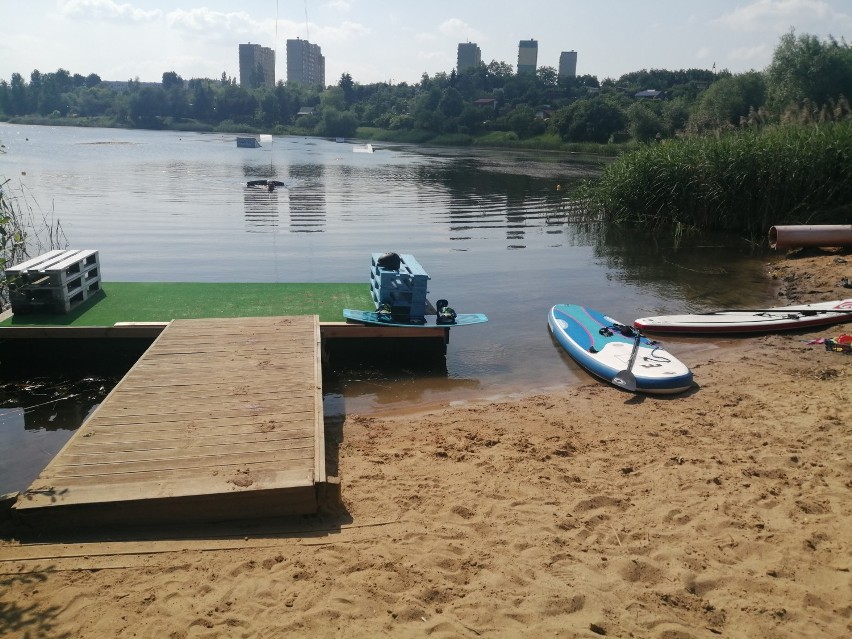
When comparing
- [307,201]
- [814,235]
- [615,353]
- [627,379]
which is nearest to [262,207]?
[307,201]

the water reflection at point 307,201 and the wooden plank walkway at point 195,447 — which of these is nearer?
the wooden plank walkway at point 195,447

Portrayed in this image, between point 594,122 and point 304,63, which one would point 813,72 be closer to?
point 594,122

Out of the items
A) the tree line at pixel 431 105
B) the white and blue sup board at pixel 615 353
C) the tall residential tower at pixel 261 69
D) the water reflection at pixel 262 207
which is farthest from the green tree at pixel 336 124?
the white and blue sup board at pixel 615 353

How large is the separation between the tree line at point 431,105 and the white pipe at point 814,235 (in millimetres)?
34719

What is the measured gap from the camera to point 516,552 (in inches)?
173

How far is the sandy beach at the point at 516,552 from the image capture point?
370 centimetres

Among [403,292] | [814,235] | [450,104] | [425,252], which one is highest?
[450,104]

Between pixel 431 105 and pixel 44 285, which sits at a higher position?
pixel 431 105

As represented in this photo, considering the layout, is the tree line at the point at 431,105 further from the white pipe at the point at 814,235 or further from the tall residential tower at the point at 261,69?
the white pipe at the point at 814,235

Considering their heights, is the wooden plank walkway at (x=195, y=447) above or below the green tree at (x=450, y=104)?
below

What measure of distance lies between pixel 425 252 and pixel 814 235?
31.5 ft

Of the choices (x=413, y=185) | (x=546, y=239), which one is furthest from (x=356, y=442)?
(x=413, y=185)

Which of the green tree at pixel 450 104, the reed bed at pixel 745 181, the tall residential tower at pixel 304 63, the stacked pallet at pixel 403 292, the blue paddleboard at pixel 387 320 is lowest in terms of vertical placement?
the blue paddleboard at pixel 387 320

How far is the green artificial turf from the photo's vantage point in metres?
9.06
